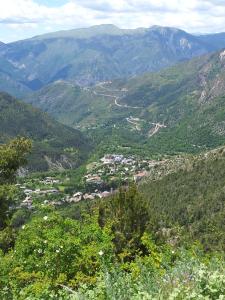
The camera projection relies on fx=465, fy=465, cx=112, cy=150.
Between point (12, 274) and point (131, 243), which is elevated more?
point (12, 274)

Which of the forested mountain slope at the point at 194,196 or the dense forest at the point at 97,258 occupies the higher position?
the dense forest at the point at 97,258

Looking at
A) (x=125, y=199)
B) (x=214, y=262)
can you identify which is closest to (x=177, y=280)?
(x=214, y=262)

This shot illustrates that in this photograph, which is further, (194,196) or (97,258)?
(194,196)

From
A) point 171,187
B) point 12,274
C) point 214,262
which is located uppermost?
point 214,262

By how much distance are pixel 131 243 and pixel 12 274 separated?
1181 cm

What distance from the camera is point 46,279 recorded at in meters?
18.8

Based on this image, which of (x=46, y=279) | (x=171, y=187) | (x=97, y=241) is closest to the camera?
(x=46, y=279)

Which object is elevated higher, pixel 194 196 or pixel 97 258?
pixel 97 258

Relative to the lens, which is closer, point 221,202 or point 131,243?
point 131,243

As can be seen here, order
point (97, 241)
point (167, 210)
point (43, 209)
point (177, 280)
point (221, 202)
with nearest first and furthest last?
point (177, 280)
point (97, 241)
point (43, 209)
point (221, 202)
point (167, 210)

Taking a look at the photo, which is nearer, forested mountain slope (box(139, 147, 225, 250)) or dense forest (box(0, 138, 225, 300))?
dense forest (box(0, 138, 225, 300))

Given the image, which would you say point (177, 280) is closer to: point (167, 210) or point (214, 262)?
point (214, 262)

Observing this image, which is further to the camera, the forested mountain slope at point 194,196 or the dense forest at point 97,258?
the forested mountain slope at point 194,196

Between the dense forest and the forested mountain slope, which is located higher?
the dense forest
